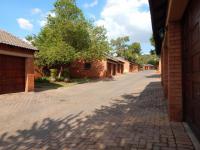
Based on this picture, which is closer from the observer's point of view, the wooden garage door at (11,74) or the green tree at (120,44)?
the wooden garage door at (11,74)

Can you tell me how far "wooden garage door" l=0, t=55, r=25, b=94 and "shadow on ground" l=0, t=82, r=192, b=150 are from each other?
7.73m

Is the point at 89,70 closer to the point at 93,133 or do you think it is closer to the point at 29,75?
the point at 29,75

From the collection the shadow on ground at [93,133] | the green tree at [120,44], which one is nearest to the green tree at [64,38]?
the shadow on ground at [93,133]

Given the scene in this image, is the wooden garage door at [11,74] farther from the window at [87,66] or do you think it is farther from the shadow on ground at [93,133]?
the window at [87,66]

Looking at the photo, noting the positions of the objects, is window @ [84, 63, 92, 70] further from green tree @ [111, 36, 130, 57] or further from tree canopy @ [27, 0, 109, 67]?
green tree @ [111, 36, 130, 57]

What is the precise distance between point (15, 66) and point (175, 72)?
10.9 meters

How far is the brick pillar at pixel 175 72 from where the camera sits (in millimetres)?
7074

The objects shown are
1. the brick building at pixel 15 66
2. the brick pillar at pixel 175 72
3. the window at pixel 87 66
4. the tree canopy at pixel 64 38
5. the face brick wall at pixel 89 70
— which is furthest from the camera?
the window at pixel 87 66

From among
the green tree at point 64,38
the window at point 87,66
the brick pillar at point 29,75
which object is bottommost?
the brick pillar at point 29,75

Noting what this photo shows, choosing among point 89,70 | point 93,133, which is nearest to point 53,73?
point 89,70

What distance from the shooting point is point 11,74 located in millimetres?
15180

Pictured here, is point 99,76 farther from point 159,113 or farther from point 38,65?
point 159,113

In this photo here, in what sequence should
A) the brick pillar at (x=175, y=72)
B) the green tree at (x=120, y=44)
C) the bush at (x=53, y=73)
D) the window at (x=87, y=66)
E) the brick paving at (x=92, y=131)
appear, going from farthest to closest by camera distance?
the green tree at (x=120, y=44) < the window at (x=87, y=66) < the bush at (x=53, y=73) < the brick pillar at (x=175, y=72) < the brick paving at (x=92, y=131)

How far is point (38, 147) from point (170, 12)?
13.6 ft
